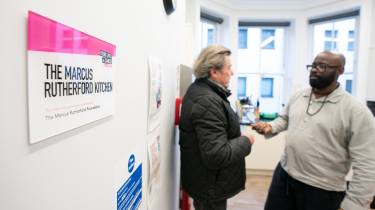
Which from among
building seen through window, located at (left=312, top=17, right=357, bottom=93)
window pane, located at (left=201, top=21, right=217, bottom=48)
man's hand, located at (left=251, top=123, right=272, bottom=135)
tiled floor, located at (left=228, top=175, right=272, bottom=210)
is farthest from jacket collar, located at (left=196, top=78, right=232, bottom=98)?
building seen through window, located at (left=312, top=17, right=357, bottom=93)

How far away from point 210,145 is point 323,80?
34.7 inches

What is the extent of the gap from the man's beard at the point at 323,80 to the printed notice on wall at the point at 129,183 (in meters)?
1.28

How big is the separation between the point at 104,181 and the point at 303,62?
13.3ft

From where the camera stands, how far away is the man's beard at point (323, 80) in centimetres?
157

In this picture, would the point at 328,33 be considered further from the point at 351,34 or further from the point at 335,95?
the point at 335,95

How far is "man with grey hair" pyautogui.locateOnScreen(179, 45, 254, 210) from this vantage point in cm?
122

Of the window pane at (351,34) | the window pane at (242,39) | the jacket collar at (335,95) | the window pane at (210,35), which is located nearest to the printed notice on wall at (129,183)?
the jacket collar at (335,95)

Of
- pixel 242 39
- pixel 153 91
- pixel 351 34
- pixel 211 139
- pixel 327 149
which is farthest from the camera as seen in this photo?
pixel 242 39

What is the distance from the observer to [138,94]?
729mm

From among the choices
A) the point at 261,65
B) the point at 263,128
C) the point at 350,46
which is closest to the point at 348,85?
the point at 350,46

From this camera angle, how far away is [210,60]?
4.62 feet

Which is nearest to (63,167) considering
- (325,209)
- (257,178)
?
(325,209)

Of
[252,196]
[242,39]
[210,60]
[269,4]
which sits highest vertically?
[269,4]

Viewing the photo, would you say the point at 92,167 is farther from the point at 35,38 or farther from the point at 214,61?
the point at 214,61
